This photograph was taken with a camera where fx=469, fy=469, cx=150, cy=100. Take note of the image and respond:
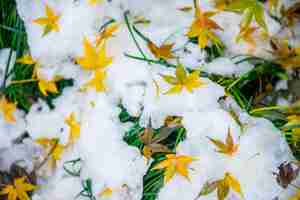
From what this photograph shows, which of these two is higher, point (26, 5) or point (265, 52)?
point (26, 5)

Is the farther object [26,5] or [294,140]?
[26,5]

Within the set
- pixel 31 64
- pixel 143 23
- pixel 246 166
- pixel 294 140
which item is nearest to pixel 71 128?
pixel 31 64

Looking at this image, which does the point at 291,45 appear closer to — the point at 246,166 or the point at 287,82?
the point at 287,82

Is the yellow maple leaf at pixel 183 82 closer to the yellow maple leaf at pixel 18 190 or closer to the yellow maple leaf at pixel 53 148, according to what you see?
the yellow maple leaf at pixel 53 148

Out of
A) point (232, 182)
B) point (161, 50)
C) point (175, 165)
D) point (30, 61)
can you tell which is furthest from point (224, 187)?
point (30, 61)

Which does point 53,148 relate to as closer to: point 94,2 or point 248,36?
point 94,2

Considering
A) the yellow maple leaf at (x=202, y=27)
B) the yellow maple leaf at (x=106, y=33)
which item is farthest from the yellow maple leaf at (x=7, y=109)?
the yellow maple leaf at (x=202, y=27)
